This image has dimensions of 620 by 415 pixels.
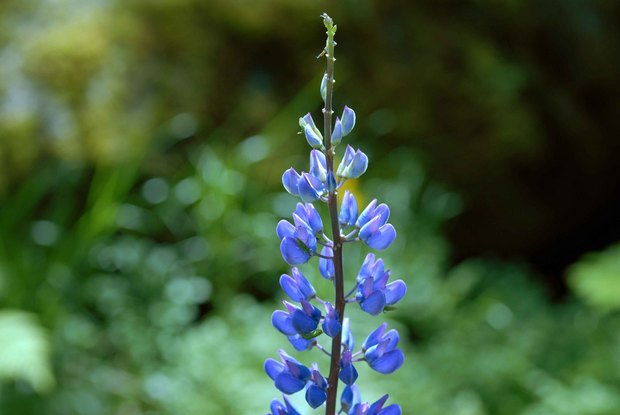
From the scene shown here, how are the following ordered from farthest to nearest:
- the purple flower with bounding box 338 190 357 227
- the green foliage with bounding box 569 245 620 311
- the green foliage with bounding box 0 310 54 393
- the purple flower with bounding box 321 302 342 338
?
the green foliage with bounding box 569 245 620 311 → the green foliage with bounding box 0 310 54 393 → the purple flower with bounding box 338 190 357 227 → the purple flower with bounding box 321 302 342 338

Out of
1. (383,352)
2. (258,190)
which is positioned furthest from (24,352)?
(383,352)

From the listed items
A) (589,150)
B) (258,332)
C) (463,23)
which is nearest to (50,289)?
(258,332)

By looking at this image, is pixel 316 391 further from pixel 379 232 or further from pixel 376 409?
pixel 379 232

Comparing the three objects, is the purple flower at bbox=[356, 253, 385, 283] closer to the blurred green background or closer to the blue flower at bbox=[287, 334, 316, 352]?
the blue flower at bbox=[287, 334, 316, 352]

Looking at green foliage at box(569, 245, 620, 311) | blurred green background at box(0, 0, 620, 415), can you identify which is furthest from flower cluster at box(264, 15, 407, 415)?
green foliage at box(569, 245, 620, 311)

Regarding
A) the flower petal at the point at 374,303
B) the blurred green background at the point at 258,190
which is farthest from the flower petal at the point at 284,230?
the blurred green background at the point at 258,190

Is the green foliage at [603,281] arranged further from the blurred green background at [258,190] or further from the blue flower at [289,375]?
the blue flower at [289,375]
